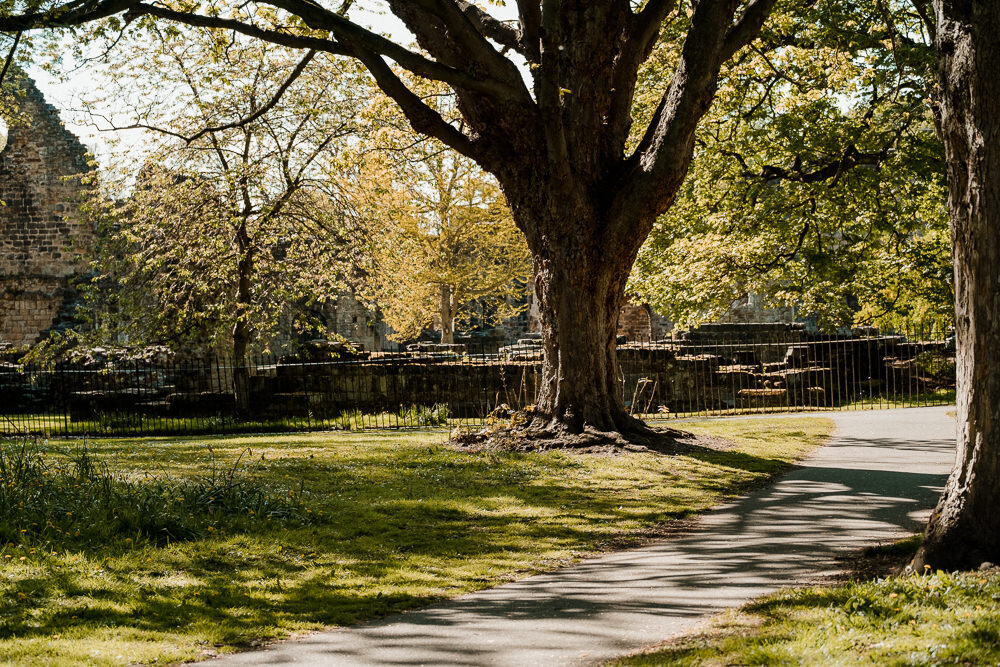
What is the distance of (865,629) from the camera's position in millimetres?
4129

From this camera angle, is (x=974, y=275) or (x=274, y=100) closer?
(x=974, y=275)

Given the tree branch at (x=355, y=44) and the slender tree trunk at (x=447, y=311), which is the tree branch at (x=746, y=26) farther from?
the slender tree trunk at (x=447, y=311)

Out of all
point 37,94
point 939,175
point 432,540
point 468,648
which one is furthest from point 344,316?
point 468,648

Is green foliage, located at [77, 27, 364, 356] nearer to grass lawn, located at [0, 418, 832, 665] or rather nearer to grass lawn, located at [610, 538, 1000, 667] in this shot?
grass lawn, located at [0, 418, 832, 665]

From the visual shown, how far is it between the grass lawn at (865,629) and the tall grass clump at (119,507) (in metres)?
4.07

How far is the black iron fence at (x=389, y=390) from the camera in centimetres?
1789

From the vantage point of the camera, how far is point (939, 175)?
1438cm

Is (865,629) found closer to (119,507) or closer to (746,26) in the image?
(119,507)

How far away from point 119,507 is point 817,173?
12.5 meters

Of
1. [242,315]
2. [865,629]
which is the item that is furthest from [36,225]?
[865,629]

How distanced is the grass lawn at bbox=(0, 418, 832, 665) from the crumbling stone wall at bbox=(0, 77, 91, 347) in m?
21.1

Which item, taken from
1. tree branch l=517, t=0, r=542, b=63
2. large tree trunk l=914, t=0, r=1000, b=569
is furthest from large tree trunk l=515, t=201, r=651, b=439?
large tree trunk l=914, t=0, r=1000, b=569

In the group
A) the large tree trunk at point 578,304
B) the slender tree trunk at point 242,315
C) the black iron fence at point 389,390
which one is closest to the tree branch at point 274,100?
the large tree trunk at point 578,304

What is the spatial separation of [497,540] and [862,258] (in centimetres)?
1223
